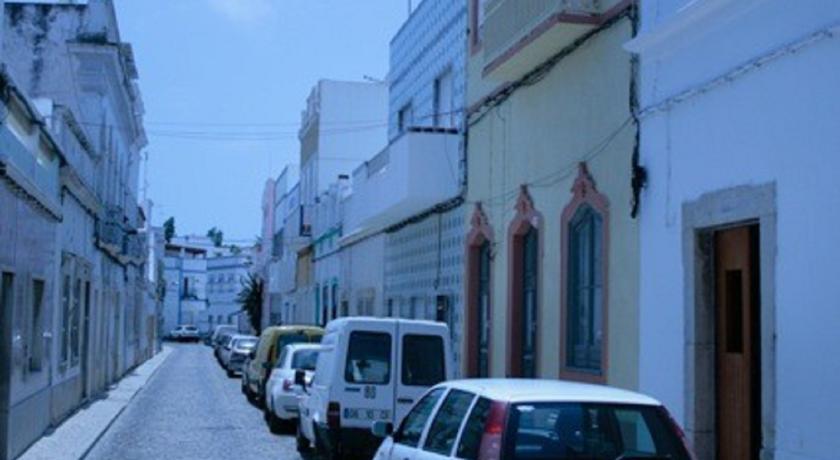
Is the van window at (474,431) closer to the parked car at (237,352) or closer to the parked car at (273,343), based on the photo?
the parked car at (273,343)

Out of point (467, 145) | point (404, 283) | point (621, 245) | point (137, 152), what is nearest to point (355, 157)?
point (137, 152)

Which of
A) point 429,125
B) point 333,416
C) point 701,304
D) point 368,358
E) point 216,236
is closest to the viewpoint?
point 701,304

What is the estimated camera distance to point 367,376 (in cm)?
1429

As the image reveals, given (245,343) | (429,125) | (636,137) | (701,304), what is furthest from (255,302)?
(701,304)

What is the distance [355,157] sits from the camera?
129 ft

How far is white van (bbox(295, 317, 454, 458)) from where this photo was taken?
14.0m

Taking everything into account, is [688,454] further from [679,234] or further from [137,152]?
[137,152]

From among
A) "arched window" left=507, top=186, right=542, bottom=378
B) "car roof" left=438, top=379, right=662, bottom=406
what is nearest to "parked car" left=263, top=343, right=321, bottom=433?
"arched window" left=507, top=186, right=542, bottom=378

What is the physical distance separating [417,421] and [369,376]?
5.68m

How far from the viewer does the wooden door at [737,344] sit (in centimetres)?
1009

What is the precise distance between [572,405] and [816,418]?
2477 millimetres

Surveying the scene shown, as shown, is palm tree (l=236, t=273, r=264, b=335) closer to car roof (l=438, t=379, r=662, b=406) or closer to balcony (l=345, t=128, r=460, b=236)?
balcony (l=345, t=128, r=460, b=236)

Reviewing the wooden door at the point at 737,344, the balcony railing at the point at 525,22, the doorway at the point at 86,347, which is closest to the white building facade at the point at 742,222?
the wooden door at the point at 737,344

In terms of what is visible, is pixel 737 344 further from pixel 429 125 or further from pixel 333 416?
pixel 429 125
